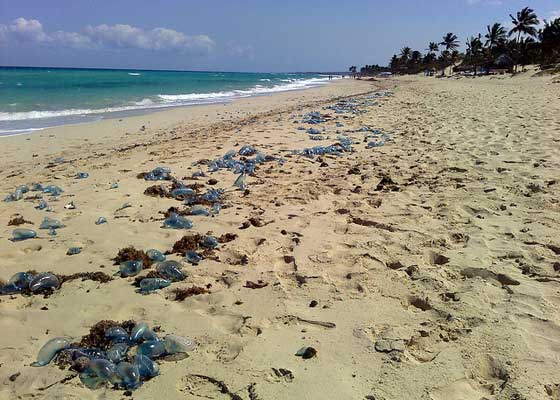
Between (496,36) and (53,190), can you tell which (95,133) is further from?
(496,36)

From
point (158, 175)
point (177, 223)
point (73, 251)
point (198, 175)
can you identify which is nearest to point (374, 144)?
point (198, 175)

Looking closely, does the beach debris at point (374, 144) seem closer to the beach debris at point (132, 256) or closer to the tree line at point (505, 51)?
the beach debris at point (132, 256)

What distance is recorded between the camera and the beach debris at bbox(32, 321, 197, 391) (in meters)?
2.37

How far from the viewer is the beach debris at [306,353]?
251 cm

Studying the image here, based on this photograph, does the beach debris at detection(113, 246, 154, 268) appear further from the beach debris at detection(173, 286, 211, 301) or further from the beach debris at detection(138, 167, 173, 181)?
the beach debris at detection(138, 167, 173, 181)

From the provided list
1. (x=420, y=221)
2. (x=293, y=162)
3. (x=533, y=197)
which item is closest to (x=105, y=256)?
(x=420, y=221)

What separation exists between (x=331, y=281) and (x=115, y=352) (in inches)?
65.4

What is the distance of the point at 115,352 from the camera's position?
257 cm

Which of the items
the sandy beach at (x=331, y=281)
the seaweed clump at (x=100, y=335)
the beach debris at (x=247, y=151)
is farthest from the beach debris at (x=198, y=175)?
the seaweed clump at (x=100, y=335)

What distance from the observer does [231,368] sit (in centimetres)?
244

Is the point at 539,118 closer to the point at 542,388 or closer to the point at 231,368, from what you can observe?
the point at 542,388

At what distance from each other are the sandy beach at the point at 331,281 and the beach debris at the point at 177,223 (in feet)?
0.36

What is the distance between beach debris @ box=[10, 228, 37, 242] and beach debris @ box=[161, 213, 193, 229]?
1309 millimetres

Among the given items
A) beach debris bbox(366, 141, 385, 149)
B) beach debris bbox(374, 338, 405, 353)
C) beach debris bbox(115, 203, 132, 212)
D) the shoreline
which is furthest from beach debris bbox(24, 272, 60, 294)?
the shoreline
